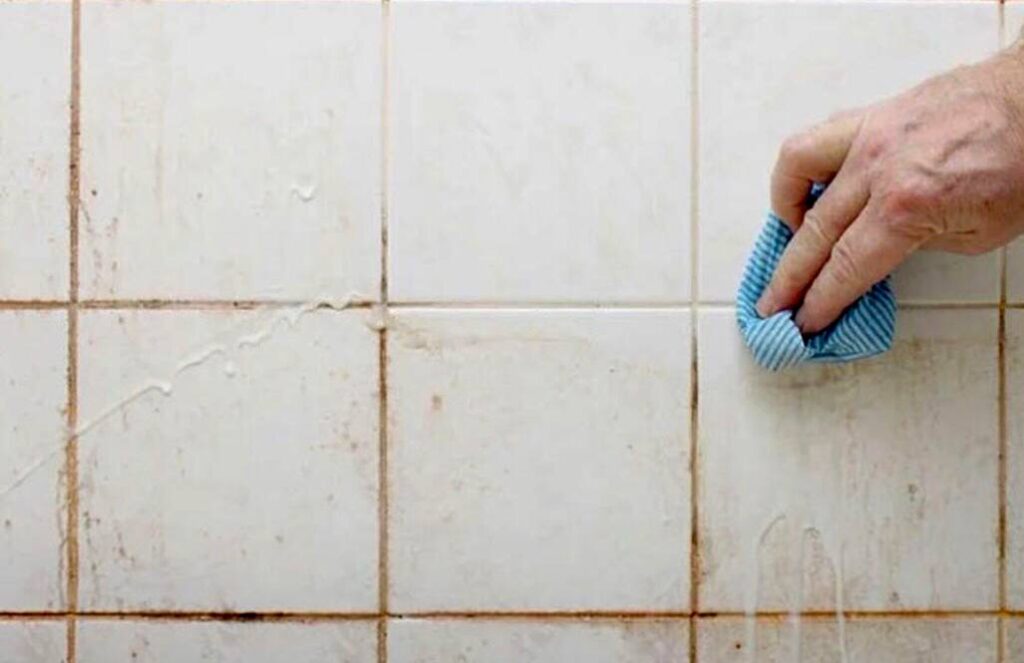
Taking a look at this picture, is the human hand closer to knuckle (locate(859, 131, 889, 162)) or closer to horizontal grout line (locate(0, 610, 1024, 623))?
knuckle (locate(859, 131, 889, 162))

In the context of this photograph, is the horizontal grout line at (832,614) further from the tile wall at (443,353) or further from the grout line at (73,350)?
the grout line at (73,350)

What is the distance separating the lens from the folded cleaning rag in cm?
88

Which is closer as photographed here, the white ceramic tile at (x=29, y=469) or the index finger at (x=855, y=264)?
the index finger at (x=855, y=264)

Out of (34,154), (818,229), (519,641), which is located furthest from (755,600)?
(34,154)

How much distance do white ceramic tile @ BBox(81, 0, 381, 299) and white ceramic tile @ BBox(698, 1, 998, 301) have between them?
0.26 m

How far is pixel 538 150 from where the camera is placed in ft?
3.06

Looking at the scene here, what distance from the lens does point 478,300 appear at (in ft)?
3.06

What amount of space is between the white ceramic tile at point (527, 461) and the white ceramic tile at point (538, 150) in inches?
1.3

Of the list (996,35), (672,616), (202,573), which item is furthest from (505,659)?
(996,35)

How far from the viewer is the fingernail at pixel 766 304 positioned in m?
0.90

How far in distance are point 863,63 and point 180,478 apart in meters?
0.61

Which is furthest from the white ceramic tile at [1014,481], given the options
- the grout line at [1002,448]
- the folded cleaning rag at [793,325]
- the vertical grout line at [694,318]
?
the vertical grout line at [694,318]

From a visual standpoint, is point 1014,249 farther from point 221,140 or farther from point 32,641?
point 32,641

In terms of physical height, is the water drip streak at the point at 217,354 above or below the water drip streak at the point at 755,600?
above
